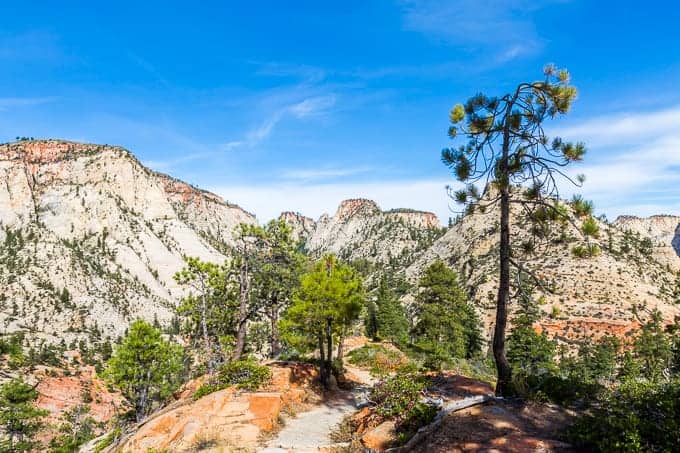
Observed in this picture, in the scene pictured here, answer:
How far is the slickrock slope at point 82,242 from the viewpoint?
8756 centimetres

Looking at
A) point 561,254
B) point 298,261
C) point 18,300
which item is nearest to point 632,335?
point 561,254

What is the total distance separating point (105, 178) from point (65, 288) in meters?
49.4

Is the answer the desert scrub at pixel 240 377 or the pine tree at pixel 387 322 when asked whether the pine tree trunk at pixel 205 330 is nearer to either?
the desert scrub at pixel 240 377

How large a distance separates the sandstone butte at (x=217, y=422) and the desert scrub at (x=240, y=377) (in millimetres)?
425

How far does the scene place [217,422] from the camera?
39.1 ft

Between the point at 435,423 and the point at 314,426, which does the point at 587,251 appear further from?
the point at 314,426

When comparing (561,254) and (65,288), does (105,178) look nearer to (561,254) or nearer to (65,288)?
(65,288)

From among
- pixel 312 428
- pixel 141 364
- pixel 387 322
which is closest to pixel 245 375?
pixel 312 428

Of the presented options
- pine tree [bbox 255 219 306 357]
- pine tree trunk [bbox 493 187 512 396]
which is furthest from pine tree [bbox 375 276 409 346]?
pine tree trunk [bbox 493 187 512 396]

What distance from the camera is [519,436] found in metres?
7.30

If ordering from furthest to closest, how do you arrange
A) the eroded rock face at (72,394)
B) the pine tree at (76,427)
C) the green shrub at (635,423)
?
the eroded rock face at (72,394) → the pine tree at (76,427) → the green shrub at (635,423)

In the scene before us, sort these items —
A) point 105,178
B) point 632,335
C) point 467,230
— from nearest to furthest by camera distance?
point 632,335 → point 105,178 → point 467,230

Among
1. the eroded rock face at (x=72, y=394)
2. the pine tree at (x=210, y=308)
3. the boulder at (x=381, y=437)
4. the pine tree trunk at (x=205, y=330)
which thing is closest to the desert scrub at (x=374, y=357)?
the pine tree at (x=210, y=308)

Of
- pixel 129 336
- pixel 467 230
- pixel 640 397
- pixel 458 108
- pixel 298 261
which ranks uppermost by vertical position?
pixel 467 230
